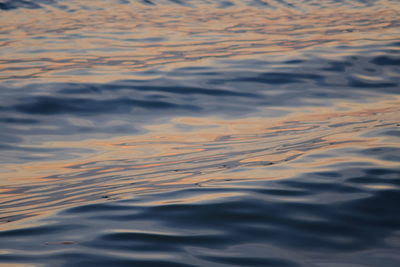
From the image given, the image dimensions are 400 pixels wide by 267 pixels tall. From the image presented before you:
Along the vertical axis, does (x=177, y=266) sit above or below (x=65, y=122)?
above

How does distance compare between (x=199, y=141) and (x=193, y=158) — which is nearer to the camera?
(x=193, y=158)

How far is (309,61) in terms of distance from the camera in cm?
633

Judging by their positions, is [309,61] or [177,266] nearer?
[177,266]

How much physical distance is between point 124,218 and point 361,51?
204 inches

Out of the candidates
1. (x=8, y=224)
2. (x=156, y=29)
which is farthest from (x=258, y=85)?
(x=8, y=224)

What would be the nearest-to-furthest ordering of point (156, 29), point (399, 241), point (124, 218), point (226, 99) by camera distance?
point (399, 241) < point (124, 218) < point (226, 99) < point (156, 29)

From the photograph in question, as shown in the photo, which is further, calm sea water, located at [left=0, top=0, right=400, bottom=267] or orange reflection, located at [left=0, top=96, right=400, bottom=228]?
orange reflection, located at [left=0, top=96, right=400, bottom=228]

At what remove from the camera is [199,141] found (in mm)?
3967

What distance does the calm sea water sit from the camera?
1.98 metres

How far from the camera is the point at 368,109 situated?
15.7 ft

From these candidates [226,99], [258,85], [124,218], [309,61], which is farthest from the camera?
[309,61]

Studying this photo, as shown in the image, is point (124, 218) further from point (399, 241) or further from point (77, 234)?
point (399, 241)

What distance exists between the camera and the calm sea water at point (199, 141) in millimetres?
1978

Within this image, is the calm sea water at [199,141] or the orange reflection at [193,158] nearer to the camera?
the calm sea water at [199,141]
